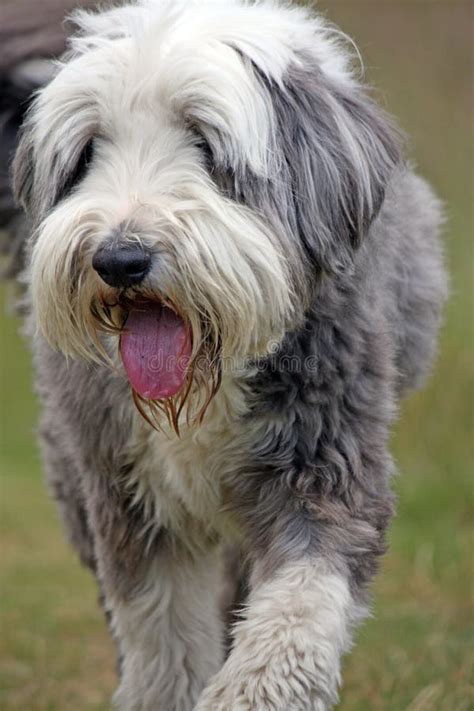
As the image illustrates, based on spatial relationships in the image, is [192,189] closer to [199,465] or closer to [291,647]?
[199,465]

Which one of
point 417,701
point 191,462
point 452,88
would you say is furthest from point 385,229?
point 452,88

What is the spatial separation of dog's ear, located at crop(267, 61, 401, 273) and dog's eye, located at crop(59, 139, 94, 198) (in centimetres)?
53

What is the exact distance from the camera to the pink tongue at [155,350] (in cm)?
400

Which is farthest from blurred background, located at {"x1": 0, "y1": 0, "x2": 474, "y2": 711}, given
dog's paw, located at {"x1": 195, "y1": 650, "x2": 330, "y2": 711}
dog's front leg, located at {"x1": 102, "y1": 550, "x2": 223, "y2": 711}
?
dog's paw, located at {"x1": 195, "y1": 650, "x2": 330, "y2": 711}

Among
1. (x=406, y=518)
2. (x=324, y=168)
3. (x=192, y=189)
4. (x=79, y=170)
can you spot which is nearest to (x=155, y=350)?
(x=192, y=189)

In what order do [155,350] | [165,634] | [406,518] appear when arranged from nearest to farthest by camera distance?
[155,350]
[165,634]
[406,518]

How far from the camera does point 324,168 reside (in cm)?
411

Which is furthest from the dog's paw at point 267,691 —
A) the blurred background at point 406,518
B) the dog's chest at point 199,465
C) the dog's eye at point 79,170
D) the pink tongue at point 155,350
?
the dog's eye at point 79,170

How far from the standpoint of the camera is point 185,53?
402cm

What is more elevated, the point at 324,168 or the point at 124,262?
the point at 324,168

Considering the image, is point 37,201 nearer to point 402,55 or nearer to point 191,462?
point 191,462

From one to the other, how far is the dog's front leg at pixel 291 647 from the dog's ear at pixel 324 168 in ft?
2.91

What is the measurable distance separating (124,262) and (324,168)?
0.69 metres

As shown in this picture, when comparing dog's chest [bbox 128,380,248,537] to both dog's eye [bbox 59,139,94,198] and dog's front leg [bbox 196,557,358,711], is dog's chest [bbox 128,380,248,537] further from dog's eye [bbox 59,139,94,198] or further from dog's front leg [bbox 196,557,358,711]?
dog's eye [bbox 59,139,94,198]
